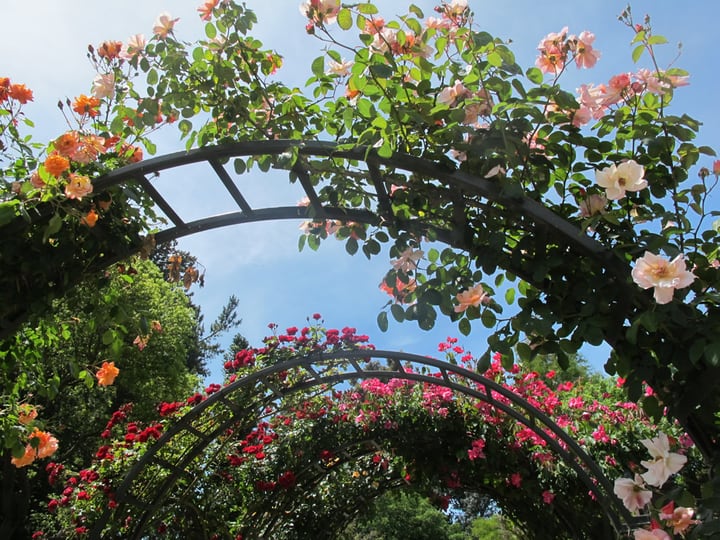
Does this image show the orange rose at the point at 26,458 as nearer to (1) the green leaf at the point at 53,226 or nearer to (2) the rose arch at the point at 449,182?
(2) the rose arch at the point at 449,182

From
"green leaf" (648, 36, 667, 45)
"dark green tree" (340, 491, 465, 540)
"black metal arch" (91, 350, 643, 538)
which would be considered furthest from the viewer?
"dark green tree" (340, 491, 465, 540)

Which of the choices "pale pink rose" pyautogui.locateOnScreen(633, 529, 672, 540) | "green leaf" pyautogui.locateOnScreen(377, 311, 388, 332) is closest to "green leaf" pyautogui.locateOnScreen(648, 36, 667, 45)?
"green leaf" pyautogui.locateOnScreen(377, 311, 388, 332)

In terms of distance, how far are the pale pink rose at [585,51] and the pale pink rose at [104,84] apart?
4.49 ft

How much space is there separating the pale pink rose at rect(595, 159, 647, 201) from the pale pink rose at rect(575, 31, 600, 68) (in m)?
0.35

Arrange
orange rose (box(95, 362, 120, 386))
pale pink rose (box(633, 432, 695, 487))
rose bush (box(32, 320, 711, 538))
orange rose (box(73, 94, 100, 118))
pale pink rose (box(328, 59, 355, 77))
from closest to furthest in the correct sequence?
pale pink rose (box(633, 432, 695, 487))
pale pink rose (box(328, 59, 355, 77))
orange rose (box(73, 94, 100, 118))
orange rose (box(95, 362, 120, 386))
rose bush (box(32, 320, 711, 538))

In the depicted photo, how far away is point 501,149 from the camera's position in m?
1.42

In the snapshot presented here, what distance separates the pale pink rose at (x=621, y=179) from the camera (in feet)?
4.25

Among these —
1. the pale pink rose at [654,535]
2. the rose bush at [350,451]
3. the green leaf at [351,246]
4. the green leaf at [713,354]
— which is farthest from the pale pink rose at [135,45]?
the rose bush at [350,451]

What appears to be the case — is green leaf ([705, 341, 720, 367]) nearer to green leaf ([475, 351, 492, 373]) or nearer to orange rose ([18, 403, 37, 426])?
green leaf ([475, 351, 492, 373])

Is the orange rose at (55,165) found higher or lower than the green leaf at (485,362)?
higher

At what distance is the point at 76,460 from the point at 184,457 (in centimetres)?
880

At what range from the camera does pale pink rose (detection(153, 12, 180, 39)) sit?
67.2 inches

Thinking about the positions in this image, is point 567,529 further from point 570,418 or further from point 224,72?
point 224,72

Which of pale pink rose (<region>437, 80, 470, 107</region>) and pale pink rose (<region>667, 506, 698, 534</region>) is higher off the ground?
pale pink rose (<region>437, 80, 470, 107</region>)
